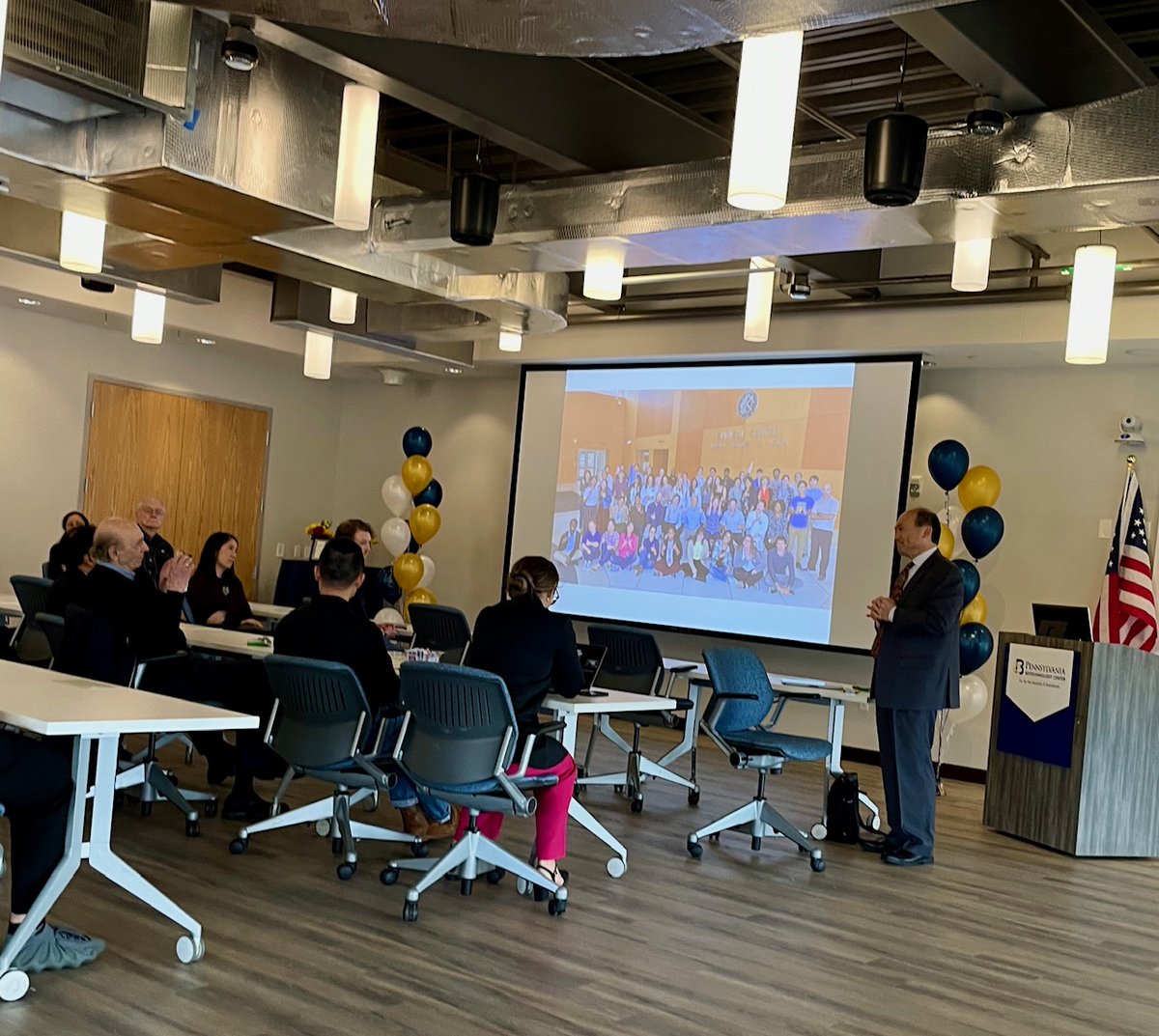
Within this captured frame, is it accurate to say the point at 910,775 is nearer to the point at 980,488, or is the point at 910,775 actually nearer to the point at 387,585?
the point at 980,488

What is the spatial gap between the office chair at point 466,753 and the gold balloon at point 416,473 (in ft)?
22.6

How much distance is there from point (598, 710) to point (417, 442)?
6.94 meters

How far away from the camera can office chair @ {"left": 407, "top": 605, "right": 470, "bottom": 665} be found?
26.4 ft

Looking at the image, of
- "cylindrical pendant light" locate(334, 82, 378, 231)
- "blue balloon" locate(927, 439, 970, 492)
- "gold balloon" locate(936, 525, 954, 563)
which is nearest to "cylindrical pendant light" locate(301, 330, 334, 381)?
"cylindrical pendant light" locate(334, 82, 378, 231)

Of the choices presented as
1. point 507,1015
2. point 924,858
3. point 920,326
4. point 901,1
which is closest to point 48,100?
point 901,1

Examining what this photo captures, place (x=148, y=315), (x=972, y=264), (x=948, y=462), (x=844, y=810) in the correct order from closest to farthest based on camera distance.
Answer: (x=972, y=264), (x=844, y=810), (x=148, y=315), (x=948, y=462)

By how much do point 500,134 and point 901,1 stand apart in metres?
2.78

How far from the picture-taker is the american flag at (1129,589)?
7.79 metres

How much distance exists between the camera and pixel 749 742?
6.11 m

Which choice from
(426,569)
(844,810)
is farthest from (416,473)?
(844,810)

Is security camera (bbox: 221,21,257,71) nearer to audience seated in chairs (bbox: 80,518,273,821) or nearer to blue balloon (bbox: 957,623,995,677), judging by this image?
audience seated in chairs (bbox: 80,518,273,821)

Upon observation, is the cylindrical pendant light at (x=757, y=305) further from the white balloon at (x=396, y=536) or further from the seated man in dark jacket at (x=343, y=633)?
the white balloon at (x=396, y=536)

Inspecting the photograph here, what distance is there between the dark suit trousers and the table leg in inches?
138

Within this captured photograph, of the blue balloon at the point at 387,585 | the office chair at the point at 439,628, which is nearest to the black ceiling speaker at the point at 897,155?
the office chair at the point at 439,628
